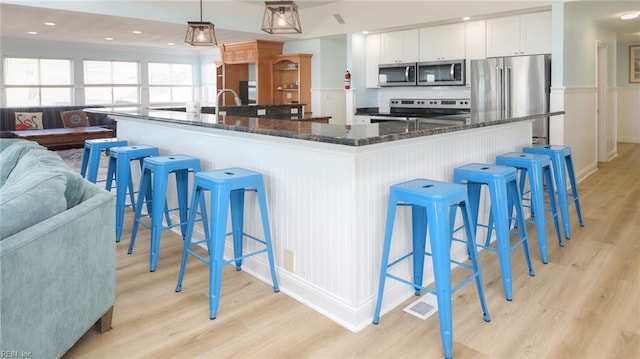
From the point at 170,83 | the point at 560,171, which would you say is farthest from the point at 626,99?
the point at 170,83

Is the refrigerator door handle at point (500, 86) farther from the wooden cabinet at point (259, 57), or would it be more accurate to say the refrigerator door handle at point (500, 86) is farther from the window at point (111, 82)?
the window at point (111, 82)

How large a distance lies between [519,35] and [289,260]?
14.8ft

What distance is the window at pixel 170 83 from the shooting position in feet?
38.1

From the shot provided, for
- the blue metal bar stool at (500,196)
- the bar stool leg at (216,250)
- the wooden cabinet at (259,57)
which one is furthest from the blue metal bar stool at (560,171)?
the wooden cabinet at (259,57)

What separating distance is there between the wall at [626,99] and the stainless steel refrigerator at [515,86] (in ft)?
17.6

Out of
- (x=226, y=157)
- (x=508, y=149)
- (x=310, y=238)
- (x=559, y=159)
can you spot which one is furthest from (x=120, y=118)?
(x=559, y=159)

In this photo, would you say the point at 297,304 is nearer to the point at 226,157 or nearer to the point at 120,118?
the point at 226,157

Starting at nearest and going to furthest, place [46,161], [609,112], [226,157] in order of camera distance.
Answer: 1. [46,161]
2. [226,157]
3. [609,112]

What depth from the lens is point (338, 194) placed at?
2.27 meters

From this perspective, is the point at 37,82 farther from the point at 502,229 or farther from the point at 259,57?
the point at 502,229

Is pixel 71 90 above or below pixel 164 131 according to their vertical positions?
above

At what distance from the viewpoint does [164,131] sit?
3863 mm

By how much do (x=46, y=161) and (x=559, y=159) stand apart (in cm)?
357

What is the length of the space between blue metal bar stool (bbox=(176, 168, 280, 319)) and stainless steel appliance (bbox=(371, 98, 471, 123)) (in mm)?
4153
